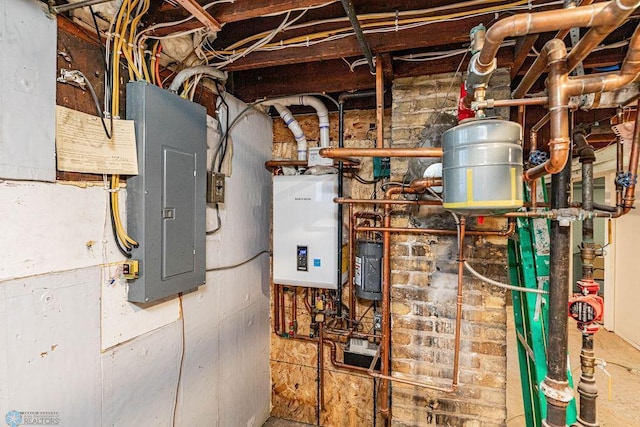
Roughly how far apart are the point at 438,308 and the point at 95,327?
1570 mm

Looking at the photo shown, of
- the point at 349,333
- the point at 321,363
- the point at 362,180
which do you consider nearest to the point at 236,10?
the point at 362,180

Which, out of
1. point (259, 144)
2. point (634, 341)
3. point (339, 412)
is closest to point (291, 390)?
point (339, 412)

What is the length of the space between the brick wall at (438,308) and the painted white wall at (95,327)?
1030 mm

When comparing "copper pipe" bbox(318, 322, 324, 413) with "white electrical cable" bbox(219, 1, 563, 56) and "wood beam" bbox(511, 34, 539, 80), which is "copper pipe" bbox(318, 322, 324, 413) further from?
"wood beam" bbox(511, 34, 539, 80)

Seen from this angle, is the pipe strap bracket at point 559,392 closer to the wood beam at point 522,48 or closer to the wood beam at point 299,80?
the wood beam at point 522,48

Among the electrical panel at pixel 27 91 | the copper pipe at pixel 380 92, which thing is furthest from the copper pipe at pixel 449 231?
the electrical panel at pixel 27 91

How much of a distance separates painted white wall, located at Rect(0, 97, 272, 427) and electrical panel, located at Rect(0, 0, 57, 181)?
7 centimetres

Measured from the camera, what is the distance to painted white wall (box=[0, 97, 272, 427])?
0.94 meters

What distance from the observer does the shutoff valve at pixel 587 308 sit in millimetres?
1162

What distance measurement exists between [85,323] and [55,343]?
103 mm

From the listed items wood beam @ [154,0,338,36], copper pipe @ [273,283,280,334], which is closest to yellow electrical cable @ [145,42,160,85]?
wood beam @ [154,0,338,36]

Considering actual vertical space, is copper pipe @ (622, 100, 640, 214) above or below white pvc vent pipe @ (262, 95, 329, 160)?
below

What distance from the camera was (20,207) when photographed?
0.94m

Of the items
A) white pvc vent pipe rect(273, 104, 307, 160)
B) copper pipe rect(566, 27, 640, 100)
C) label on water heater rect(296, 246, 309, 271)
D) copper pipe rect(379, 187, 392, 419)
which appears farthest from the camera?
white pvc vent pipe rect(273, 104, 307, 160)
